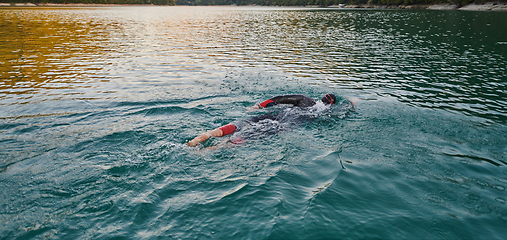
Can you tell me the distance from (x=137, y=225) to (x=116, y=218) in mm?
447

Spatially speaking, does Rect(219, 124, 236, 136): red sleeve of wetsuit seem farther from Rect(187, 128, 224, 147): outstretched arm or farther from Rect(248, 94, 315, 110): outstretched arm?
Rect(248, 94, 315, 110): outstretched arm

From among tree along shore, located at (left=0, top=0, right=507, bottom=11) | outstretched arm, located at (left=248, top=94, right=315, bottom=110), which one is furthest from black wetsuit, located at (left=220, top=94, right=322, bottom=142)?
tree along shore, located at (left=0, top=0, right=507, bottom=11)

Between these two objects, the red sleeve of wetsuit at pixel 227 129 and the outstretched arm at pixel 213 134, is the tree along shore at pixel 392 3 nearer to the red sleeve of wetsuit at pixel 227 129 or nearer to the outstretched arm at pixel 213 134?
the red sleeve of wetsuit at pixel 227 129

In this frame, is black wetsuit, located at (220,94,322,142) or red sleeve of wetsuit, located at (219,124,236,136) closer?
red sleeve of wetsuit, located at (219,124,236,136)

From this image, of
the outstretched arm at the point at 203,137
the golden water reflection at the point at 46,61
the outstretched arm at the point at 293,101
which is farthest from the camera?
the golden water reflection at the point at 46,61

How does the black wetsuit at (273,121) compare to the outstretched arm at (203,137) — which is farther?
the black wetsuit at (273,121)

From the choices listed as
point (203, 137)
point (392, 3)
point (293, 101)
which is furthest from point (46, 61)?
point (392, 3)

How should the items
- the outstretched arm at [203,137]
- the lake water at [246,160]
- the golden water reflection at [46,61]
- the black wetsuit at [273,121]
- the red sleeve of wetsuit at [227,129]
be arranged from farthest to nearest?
the golden water reflection at [46,61]
the black wetsuit at [273,121]
the red sleeve of wetsuit at [227,129]
the outstretched arm at [203,137]
the lake water at [246,160]

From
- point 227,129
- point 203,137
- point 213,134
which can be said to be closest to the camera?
point 203,137

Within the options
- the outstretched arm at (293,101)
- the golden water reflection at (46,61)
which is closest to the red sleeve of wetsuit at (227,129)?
the outstretched arm at (293,101)

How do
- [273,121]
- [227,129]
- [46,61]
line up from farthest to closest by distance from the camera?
1. [46,61]
2. [273,121]
3. [227,129]

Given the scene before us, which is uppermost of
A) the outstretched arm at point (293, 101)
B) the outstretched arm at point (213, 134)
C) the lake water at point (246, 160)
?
the outstretched arm at point (293, 101)

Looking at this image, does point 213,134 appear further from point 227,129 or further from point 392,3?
point 392,3

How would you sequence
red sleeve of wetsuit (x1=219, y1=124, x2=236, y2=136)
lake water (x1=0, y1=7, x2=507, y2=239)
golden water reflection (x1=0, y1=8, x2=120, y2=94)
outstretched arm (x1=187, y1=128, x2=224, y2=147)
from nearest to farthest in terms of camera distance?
lake water (x1=0, y1=7, x2=507, y2=239) < outstretched arm (x1=187, y1=128, x2=224, y2=147) < red sleeve of wetsuit (x1=219, y1=124, x2=236, y2=136) < golden water reflection (x1=0, y1=8, x2=120, y2=94)
